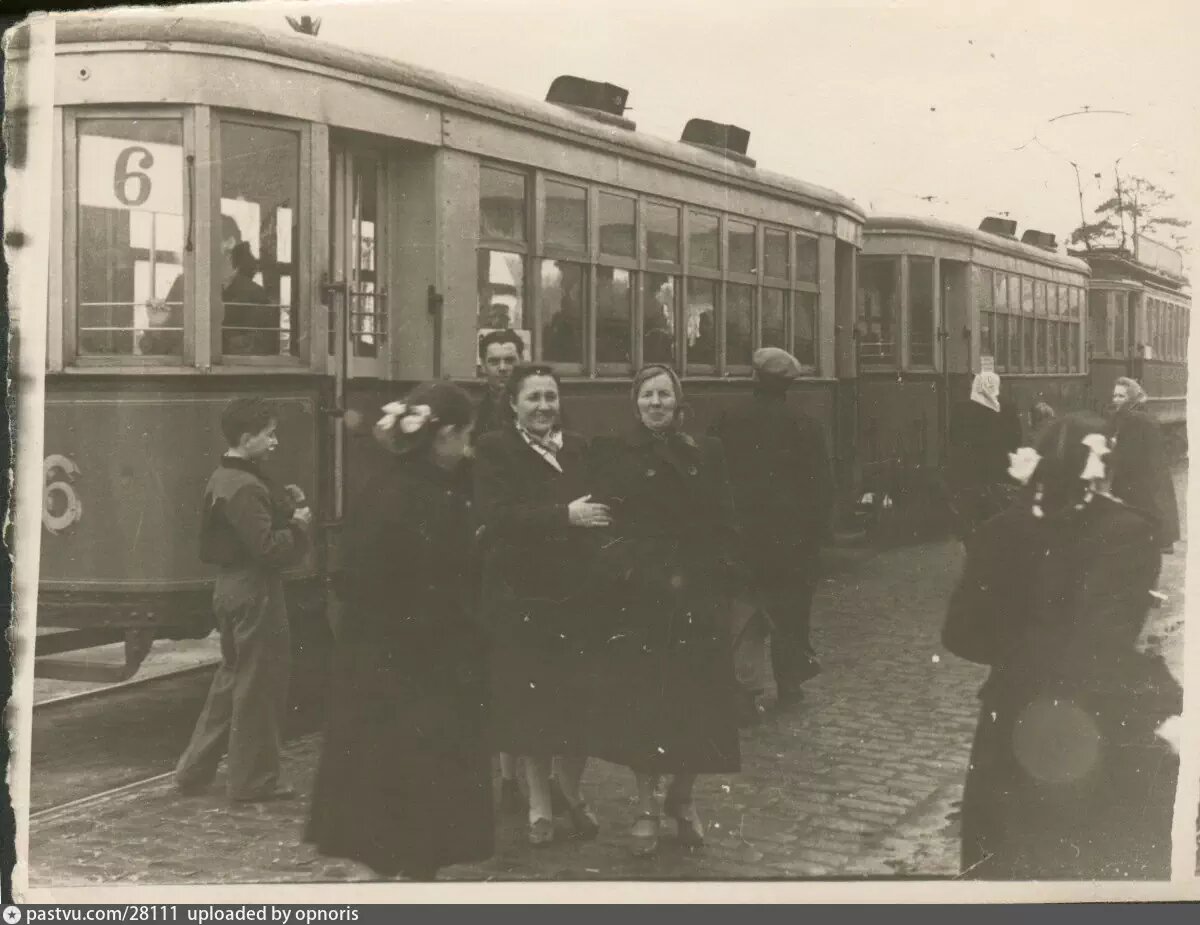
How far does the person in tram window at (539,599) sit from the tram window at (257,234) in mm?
846

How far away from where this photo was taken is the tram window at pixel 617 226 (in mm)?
5070

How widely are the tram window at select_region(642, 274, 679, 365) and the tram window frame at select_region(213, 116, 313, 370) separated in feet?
4.19

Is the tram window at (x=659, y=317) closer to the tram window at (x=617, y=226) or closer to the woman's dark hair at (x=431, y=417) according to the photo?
the tram window at (x=617, y=226)

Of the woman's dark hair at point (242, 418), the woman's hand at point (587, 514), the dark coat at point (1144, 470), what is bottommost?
the woman's hand at point (587, 514)

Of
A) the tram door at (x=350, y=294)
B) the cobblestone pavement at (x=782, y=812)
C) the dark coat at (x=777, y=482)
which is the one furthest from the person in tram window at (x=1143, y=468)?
the tram door at (x=350, y=294)

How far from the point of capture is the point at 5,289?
185 inches

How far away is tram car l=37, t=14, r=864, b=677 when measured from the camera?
4457 mm

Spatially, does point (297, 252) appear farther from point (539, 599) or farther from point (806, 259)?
point (806, 259)

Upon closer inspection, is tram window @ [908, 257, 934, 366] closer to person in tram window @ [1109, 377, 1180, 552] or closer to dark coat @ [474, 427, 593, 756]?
person in tram window @ [1109, 377, 1180, 552]

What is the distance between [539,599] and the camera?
4543mm

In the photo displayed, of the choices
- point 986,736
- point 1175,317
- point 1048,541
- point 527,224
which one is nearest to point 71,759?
point 527,224

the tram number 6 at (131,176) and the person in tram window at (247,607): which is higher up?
the tram number 6 at (131,176)

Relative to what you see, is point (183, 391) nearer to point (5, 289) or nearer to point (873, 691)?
point (5, 289)

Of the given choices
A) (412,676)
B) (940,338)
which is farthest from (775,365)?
(412,676)
